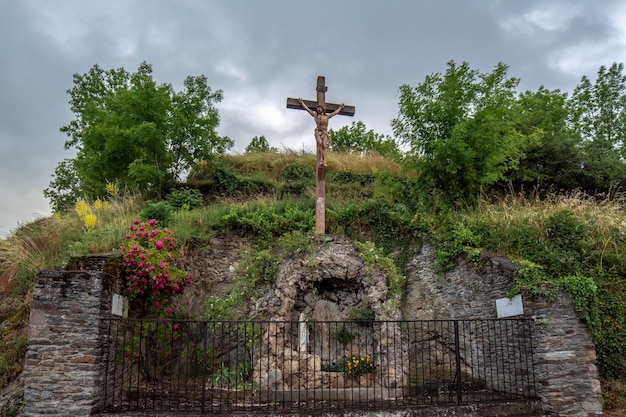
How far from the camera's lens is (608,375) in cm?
780

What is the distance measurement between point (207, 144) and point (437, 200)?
291 inches

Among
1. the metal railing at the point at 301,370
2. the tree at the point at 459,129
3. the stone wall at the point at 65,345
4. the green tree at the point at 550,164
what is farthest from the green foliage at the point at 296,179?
the stone wall at the point at 65,345

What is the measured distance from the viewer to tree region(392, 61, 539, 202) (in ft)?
35.3

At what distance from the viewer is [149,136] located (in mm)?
12609

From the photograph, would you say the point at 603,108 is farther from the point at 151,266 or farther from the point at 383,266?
the point at 151,266

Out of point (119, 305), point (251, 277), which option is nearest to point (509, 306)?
point (251, 277)

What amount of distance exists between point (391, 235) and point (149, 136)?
292 inches

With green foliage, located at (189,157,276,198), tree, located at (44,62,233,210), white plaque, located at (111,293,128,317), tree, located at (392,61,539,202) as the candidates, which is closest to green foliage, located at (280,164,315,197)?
green foliage, located at (189,157,276,198)

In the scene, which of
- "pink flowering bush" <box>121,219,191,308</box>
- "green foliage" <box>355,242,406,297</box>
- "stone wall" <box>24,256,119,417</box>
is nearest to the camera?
"stone wall" <box>24,256,119,417</box>

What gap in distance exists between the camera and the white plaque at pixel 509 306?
7.89 metres

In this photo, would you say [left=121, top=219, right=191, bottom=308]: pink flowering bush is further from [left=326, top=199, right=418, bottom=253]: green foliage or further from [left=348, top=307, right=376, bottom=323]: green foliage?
[left=326, top=199, right=418, bottom=253]: green foliage

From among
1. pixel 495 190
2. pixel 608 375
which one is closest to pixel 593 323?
pixel 608 375

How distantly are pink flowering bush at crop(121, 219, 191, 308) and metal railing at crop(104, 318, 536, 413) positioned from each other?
1.93ft

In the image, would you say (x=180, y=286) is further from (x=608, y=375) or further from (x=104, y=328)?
(x=608, y=375)
